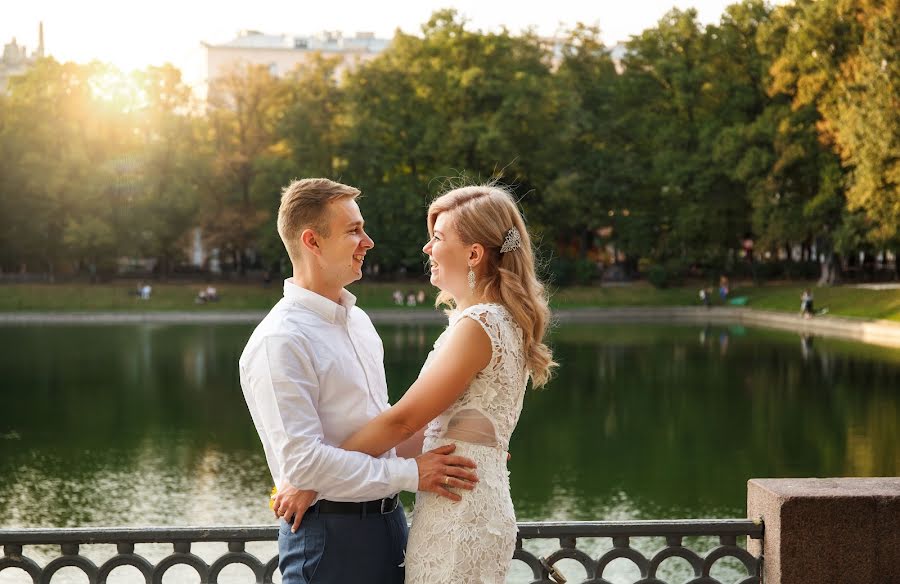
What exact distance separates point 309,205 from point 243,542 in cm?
149

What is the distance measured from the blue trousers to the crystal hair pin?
867 millimetres

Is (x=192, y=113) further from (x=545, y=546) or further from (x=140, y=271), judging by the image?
(x=545, y=546)

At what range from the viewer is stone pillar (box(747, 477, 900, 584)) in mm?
4125

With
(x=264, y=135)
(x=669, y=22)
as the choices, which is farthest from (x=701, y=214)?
(x=264, y=135)

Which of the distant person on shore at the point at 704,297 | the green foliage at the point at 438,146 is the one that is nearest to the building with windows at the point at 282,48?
the green foliage at the point at 438,146

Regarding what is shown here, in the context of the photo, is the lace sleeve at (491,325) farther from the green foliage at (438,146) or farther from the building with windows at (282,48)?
the building with windows at (282,48)

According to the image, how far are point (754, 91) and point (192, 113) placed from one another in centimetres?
3091

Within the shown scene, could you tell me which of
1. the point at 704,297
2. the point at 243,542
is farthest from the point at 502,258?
the point at 704,297

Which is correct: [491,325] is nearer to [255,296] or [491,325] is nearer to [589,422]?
[589,422]

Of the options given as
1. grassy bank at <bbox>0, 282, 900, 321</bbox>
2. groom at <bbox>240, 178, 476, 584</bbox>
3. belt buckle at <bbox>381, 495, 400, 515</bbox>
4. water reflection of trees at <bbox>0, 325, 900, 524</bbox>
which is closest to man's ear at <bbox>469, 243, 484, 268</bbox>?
groom at <bbox>240, 178, 476, 584</bbox>

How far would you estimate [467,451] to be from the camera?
3330mm

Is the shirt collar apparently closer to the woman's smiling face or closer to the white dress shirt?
the white dress shirt

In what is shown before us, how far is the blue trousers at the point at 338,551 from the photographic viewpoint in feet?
10.7

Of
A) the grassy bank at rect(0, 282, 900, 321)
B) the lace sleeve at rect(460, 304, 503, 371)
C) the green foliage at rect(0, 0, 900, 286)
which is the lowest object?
the grassy bank at rect(0, 282, 900, 321)
